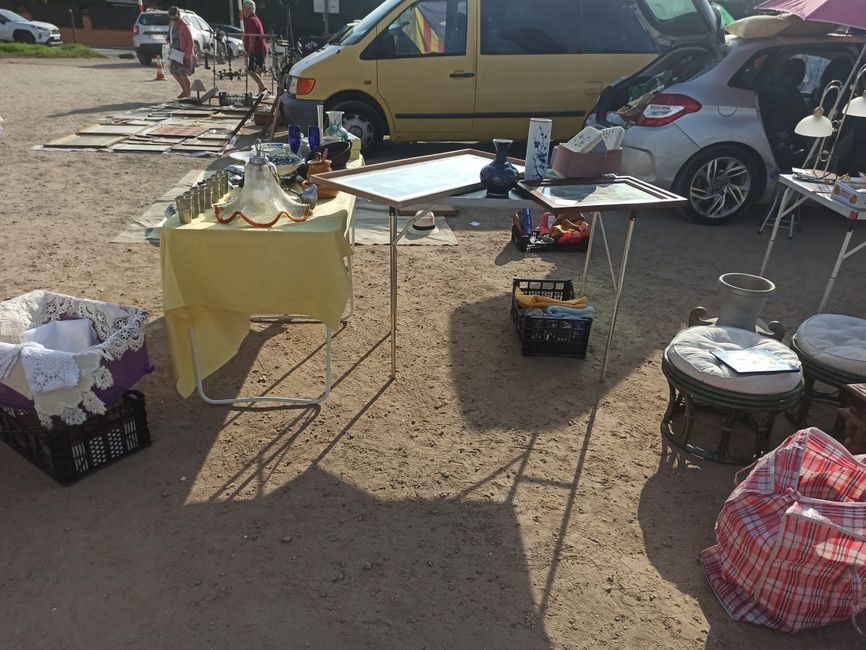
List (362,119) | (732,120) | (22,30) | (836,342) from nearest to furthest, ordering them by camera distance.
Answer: (836,342) < (732,120) < (362,119) < (22,30)

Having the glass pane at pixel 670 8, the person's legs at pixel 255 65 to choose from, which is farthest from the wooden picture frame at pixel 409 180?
the person's legs at pixel 255 65

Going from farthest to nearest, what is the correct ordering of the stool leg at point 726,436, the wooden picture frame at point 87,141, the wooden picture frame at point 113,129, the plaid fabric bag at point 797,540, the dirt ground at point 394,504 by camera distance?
1. the wooden picture frame at point 113,129
2. the wooden picture frame at point 87,141
3. the stool leg at point 726,436
4. the dirt ground at point 394,504
5. the plaid fabric bag at point 797,540

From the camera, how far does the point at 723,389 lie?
2.86 m

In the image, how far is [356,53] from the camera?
25.1ft

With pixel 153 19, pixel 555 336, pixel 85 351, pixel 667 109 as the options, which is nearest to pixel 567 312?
pixel 555 336

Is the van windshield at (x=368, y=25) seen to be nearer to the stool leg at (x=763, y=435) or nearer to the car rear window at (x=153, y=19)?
the stool leg at (x=763, y=435)

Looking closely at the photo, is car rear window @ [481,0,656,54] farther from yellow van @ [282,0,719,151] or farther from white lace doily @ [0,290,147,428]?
white lace doily @ [0,290,147,428]

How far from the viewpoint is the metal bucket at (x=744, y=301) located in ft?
11.4

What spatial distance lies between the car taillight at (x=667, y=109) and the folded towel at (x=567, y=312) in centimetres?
296

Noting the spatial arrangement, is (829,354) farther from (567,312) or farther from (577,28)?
(577,28)

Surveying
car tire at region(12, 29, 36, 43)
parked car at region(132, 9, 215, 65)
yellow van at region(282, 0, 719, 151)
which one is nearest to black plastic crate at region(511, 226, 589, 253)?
yellow van at region(282, 0, 719, 151)

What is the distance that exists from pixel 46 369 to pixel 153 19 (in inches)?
792

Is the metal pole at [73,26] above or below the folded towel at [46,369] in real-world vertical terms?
above

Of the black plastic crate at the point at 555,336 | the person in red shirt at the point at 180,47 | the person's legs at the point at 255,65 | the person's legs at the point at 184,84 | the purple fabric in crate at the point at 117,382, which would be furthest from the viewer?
the person's legs at the point at 184,84
